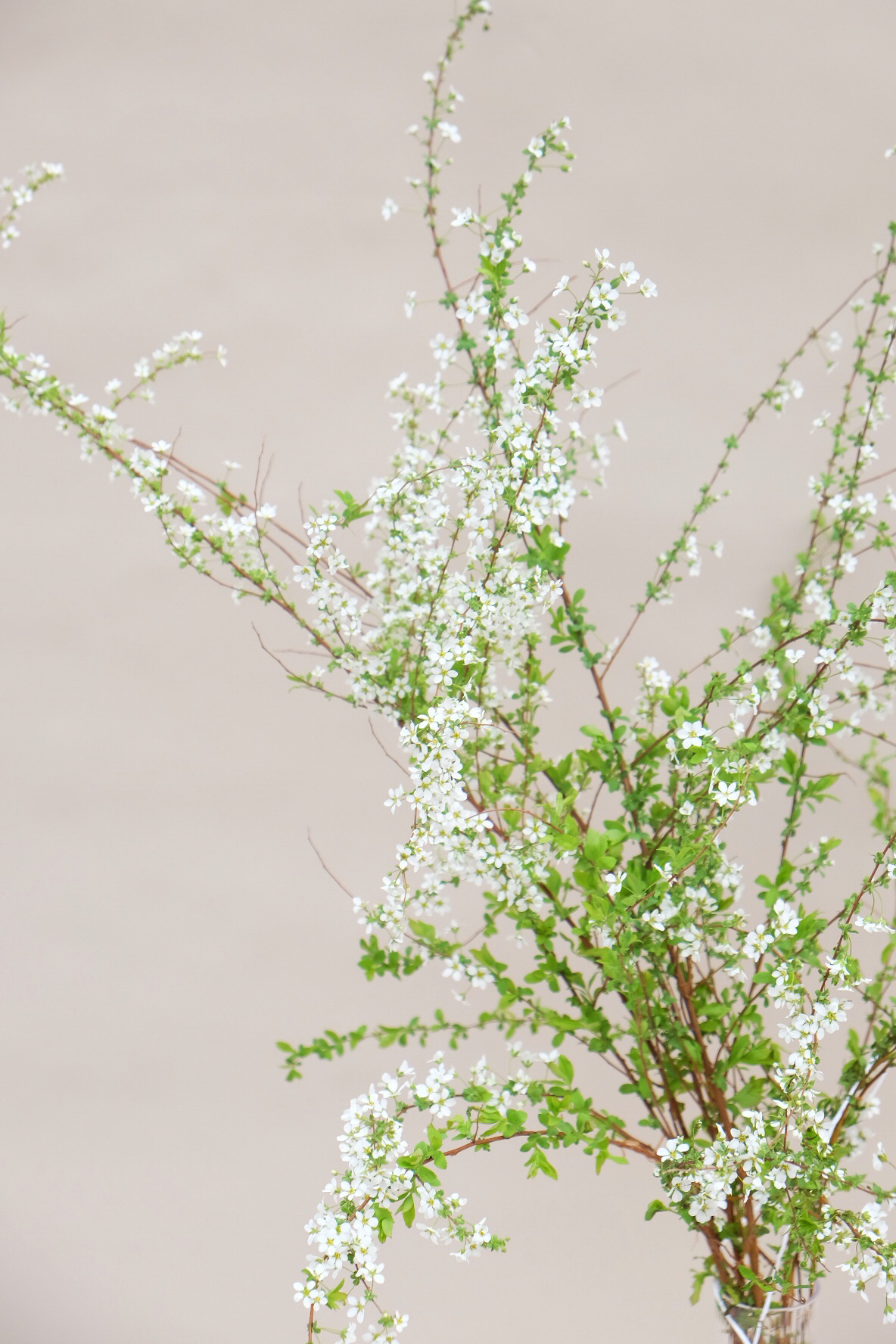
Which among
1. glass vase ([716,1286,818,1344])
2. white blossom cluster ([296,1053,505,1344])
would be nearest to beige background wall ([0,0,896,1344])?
glass vase ([716,1286,818,1344])

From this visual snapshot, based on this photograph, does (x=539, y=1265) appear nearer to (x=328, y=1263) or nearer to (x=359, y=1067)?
(x=359, y=1067)

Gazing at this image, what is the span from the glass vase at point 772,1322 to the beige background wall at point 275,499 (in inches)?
27.5

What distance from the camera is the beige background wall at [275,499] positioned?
1421 mm

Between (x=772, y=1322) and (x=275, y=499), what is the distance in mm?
1155

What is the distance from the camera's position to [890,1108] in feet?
5.05

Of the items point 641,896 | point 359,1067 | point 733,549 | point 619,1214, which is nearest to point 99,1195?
point 359,1067

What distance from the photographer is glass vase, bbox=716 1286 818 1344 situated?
0.87 m

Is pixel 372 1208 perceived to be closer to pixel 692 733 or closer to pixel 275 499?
pixel 692 733

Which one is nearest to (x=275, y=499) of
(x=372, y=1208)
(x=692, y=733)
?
(x=692, y=733)

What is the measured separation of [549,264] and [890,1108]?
1.34 metres

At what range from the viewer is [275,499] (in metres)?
1.50

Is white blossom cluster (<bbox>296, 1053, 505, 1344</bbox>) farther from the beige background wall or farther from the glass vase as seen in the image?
the beige background wall

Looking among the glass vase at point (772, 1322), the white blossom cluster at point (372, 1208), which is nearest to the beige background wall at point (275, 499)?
the glass vase at point (772, 1322)

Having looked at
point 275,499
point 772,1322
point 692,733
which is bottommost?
point 772,1322
